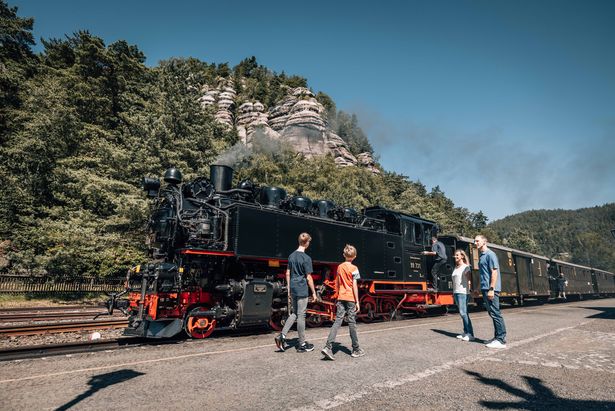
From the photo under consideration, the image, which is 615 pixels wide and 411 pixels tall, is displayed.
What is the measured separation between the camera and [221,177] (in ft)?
30.5

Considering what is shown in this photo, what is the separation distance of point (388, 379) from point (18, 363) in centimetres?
513

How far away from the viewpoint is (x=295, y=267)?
5.80 meters

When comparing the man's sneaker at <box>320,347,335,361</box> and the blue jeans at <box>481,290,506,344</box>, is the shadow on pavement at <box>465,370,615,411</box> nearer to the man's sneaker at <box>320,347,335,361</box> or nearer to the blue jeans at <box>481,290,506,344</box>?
the man's sneaker at <box>320,347,335,361</box>

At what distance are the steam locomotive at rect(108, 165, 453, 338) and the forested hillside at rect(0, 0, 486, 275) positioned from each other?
11207 millimetres

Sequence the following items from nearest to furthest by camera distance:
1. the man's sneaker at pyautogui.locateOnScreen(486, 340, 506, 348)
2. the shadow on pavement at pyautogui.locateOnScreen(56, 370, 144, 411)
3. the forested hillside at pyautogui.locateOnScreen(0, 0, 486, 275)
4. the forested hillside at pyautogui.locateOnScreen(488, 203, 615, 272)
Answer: the shadow on pavement at pyautogui.locateOnScreen(56, 370, 144, 411) < the man's sneaker at pyautogui.locateOnScreen(486, 340, 506, 348) < the forested hillside at pyautogui.locateOnScreen(0, 0, 486, 275) < the forested hillside at pyautogui.locateOnScreen(488, 203, 615, 272)

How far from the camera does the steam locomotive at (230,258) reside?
22.6 ft

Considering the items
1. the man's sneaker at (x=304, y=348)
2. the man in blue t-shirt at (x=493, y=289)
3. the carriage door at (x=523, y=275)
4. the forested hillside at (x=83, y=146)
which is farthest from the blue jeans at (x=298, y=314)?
the carriage door at (x=523, y=275)

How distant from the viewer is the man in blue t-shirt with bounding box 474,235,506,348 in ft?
19.5

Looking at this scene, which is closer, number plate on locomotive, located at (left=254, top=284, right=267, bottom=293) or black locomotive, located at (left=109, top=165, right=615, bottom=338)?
black locomotive, located at (left=109, top=165, right=615, bottom=338)

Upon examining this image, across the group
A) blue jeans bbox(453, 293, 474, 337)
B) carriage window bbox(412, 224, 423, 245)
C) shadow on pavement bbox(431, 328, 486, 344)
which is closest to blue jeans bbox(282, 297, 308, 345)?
blue jeans bbox(453, 293, 474, 337)

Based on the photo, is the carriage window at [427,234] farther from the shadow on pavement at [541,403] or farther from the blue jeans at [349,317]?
the shadow on pavement at [541,403]

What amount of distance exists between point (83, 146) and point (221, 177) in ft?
59.8

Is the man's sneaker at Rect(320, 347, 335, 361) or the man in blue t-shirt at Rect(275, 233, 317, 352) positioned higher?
the man in blue t-shirt at Rect(275, 233, 317, 352)

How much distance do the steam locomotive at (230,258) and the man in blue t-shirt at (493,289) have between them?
341 cm
